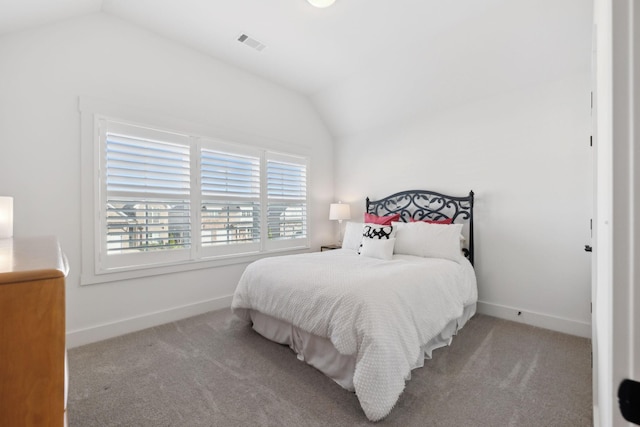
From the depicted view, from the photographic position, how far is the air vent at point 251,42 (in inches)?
116

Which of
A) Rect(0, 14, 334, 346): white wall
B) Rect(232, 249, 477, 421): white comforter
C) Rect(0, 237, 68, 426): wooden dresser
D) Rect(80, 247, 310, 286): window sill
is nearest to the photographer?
Rect(0, 237, 68, 426): wooden dresser

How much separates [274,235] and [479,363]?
2745 millimetres

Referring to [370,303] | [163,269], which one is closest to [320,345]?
[370,303]

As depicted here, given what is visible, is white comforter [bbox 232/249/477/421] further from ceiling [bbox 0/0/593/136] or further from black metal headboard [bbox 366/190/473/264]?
ceiling [bbox 0/0/593/136]

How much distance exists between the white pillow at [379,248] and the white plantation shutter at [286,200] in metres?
1.40

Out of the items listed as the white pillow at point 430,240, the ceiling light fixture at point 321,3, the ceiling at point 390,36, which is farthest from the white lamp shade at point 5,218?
the white pillow at point 430,240

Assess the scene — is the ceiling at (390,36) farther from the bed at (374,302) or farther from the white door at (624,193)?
the white door at (624,193)

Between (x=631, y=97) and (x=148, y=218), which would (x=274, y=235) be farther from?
(x=631, y=97)

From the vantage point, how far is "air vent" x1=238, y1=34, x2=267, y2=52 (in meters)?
2.94

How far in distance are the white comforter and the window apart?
3.31ft

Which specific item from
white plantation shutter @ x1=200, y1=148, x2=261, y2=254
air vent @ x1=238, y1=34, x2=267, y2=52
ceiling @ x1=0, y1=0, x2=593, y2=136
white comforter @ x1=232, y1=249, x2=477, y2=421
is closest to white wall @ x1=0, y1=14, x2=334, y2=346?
ceiling @ x1=0, y1=0, x2=593, y2=136

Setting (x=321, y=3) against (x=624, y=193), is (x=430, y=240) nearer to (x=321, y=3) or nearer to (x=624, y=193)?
(x=321, y=3)

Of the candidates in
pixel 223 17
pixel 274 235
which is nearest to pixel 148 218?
pixel 274 235

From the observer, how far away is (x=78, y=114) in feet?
8.14
